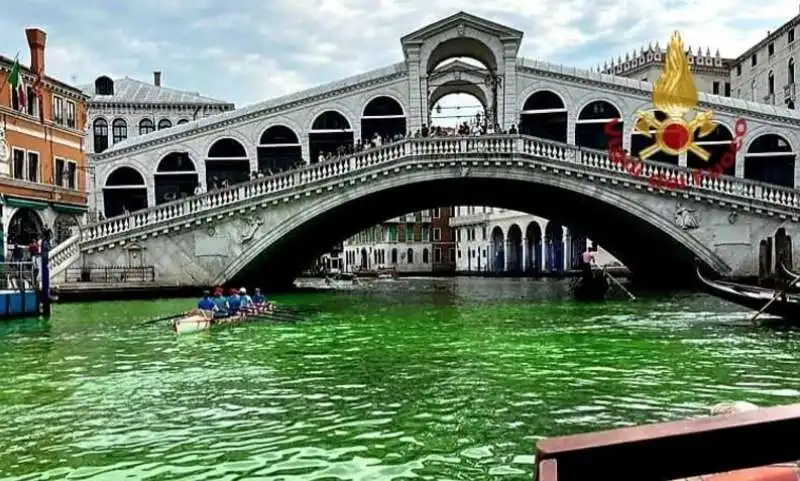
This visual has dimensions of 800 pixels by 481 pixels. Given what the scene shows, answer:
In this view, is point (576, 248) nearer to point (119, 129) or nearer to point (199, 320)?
point (119, 129)

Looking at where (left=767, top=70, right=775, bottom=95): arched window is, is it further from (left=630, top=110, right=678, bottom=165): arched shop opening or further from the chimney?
the chimney

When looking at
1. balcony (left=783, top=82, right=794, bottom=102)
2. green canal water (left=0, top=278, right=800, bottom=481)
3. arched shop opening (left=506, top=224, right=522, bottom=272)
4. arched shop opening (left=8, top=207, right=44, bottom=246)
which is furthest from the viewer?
arched shop opening (left=506, top=224, right=522, bottom=272)

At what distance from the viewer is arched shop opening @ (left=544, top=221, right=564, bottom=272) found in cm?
5156

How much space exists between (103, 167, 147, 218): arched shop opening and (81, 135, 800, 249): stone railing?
5591mm

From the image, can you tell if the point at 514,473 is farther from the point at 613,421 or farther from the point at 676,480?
the point at 676,480

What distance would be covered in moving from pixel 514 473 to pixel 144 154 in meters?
24.7

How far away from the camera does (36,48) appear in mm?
26344

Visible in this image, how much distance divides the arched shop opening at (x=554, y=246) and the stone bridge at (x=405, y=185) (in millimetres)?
28266

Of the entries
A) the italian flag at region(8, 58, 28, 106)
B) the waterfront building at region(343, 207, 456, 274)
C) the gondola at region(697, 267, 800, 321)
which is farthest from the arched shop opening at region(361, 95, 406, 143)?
the waterfront building at region(343, 207, 456, 274)

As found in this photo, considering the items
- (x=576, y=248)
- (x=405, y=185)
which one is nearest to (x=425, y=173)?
(x=405, y=185)

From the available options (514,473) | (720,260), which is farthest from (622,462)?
(720,260)

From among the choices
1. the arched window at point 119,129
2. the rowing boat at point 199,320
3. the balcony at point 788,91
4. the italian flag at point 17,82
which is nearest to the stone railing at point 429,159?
the italian flag at point 17,82

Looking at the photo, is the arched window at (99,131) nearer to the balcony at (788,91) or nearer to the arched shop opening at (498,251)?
the arched shop opening at (498,251)

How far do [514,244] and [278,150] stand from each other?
32.6 m
